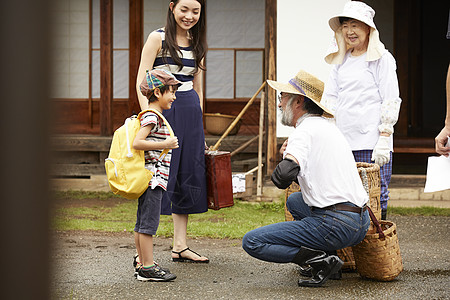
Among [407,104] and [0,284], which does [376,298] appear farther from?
[407,104]

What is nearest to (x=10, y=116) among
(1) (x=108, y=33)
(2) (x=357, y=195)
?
(2) (x=357, y=195)

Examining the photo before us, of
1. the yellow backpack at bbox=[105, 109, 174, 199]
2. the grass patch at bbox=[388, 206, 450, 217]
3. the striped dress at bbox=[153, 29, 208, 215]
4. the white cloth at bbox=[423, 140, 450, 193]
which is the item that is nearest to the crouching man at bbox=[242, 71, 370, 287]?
the white cloth at bbox=[423, 140, 450, 193]

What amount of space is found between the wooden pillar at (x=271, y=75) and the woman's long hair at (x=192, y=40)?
2.99 m

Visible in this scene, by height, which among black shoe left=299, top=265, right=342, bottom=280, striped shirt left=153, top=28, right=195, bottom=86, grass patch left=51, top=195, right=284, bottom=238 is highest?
striped shirt left=153, top=28, right=195, bottom=86

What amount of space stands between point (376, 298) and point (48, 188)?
3.02 meters

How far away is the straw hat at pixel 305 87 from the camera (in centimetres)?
352

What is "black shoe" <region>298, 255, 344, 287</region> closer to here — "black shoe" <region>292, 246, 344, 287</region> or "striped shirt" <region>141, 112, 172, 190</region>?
"black shoe" <region>292, 246, 344, 287</region>

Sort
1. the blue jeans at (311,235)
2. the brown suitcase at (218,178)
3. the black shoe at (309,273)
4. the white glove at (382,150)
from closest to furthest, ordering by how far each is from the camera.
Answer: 1. the blue jeans at (311,235)
2. the black shoe at (309,273)
3. the white glove at (382,150)
4. the brown suitcase at (218,178)

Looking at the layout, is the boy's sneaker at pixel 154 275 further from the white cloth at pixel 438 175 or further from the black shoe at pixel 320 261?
the white cloth at pixel 438 175

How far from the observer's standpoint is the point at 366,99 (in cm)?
417

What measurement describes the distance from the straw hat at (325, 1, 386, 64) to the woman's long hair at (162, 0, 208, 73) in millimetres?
874

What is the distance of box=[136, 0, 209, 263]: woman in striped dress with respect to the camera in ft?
13.3

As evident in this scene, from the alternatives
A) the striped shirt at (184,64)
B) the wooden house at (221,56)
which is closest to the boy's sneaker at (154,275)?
the striped shirt at (184,64)

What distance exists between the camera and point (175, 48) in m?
4.05
